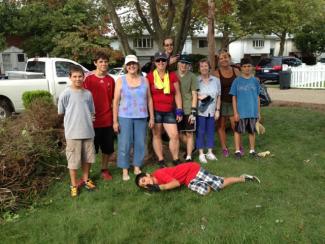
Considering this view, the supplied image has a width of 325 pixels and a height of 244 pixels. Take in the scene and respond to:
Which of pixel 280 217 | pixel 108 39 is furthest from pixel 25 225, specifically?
pixel 108 39

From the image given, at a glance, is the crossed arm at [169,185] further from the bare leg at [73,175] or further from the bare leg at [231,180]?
the bare leg at [73,175]

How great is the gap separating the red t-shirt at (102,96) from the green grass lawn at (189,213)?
2.85 ft

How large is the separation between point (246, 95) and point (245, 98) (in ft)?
0.16

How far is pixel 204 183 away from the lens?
5.29 metres

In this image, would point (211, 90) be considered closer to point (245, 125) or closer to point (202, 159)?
point (245, 125)

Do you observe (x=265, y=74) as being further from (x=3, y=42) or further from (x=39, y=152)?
(x=39, y=152)

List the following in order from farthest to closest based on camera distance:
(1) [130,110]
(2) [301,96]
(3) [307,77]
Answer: (3) [307,77] → (2) [301,96] → (1) [130,110]

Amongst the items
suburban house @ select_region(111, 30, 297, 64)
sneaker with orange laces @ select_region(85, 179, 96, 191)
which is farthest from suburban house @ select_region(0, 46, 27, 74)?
sneaker with orange laces @ select_region(85, 179, 96, 191)

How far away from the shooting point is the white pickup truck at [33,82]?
11672 mm

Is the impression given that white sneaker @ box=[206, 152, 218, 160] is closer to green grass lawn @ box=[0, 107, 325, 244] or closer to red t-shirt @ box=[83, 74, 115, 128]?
green grass lawn @ box=[0, 107, 325, 244]

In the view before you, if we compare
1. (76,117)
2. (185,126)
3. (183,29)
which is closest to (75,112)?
(76,117)

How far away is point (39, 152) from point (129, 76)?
5.45 feet

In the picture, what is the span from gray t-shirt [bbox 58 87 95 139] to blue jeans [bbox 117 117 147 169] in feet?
1.92

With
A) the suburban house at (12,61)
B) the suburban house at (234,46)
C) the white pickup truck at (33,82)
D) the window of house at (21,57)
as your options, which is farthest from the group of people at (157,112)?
the suburban house at (234,46)
